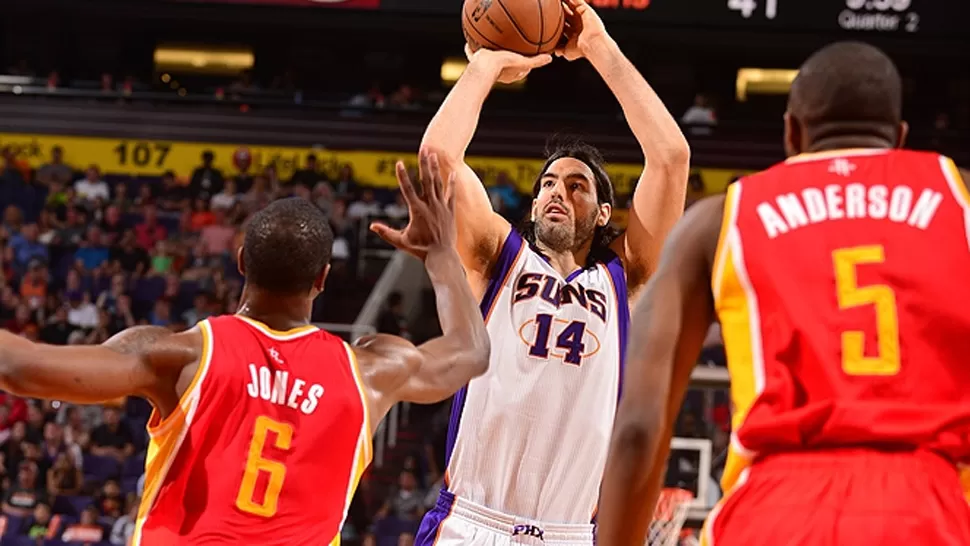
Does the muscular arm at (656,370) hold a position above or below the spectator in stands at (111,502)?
above

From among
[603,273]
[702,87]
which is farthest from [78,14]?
[603,273]

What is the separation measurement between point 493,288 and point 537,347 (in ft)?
0.97

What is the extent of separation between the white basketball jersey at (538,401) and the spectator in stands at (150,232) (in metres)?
11.8

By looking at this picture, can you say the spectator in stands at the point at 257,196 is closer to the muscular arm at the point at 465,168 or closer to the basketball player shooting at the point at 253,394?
the muscular arm at the point at 465,168

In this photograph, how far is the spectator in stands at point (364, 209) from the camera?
1636 cm

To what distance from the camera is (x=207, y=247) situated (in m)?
16.0

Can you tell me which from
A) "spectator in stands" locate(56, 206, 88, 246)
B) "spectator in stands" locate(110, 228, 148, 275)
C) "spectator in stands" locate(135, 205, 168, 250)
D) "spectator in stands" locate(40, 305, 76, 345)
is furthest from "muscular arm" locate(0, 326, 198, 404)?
"spectator in stands" locate(56, 206, 88, 246)

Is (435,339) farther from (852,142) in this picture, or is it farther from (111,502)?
(111,502)

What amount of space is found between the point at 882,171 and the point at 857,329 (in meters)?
0.34

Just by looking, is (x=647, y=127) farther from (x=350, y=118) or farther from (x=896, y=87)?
(x=350, y=118)

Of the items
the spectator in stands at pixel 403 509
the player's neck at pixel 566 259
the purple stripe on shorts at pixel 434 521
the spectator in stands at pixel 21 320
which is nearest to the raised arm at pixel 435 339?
the purple stripe on shorts at pixel 434 521

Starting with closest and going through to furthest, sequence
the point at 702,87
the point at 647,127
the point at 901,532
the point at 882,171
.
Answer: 1. the point at 901,532
2. the point at 882,171
3. the point at 647,127
4. the point at 702,87

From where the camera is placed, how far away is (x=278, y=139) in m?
18.1

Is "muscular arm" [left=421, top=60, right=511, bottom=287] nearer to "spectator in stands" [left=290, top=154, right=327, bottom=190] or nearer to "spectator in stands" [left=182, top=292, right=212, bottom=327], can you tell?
"spectator in stands" [left=182, top=292, right=212, bottom=327]
